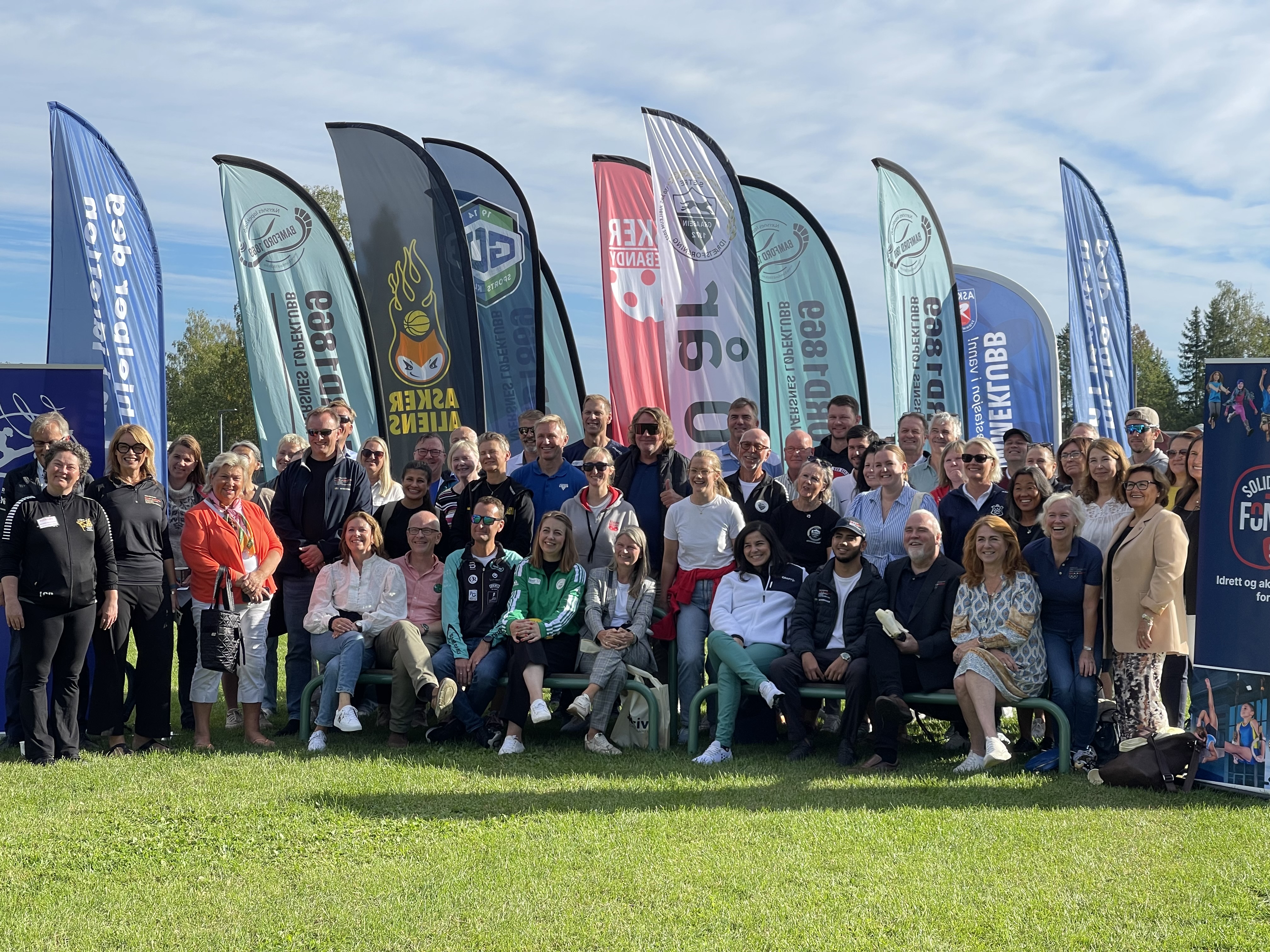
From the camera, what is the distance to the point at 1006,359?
14.6m

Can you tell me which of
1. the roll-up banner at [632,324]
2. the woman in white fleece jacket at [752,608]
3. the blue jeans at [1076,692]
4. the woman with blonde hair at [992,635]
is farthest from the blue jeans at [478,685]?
the roll-up banner at [632,324]

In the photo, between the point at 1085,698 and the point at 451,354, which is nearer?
the point at 1085,698

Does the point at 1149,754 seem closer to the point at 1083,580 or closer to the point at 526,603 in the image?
the point at 1083,580

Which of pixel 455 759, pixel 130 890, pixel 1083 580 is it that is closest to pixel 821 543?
pixel 1083 580

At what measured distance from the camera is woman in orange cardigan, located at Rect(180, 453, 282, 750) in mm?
6574

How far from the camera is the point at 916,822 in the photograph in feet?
15.9

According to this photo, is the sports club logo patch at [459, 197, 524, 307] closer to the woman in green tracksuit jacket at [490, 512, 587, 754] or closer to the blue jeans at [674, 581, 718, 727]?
the woman in green tracksuit jacket at [490, 512, 587, 754]

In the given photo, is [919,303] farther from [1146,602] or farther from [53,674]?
[53,674]

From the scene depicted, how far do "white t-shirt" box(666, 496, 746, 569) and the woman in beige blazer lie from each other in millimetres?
2159

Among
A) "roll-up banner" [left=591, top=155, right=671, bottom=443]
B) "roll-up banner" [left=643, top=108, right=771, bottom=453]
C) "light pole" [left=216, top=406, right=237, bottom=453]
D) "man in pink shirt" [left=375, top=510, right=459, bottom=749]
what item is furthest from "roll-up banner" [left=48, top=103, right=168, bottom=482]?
"light pole" [left=216, top=406, right=237, bottom=453]

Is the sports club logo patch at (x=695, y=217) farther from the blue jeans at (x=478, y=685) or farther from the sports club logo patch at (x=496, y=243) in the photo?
the blue jeans at (x=478, y=685)

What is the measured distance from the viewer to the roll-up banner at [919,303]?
12.2 metres

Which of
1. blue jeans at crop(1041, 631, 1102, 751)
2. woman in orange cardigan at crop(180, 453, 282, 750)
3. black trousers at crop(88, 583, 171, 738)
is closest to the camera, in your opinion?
blue jeans at crop(1041, 631, 1102, 751)

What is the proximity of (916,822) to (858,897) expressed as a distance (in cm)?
102
